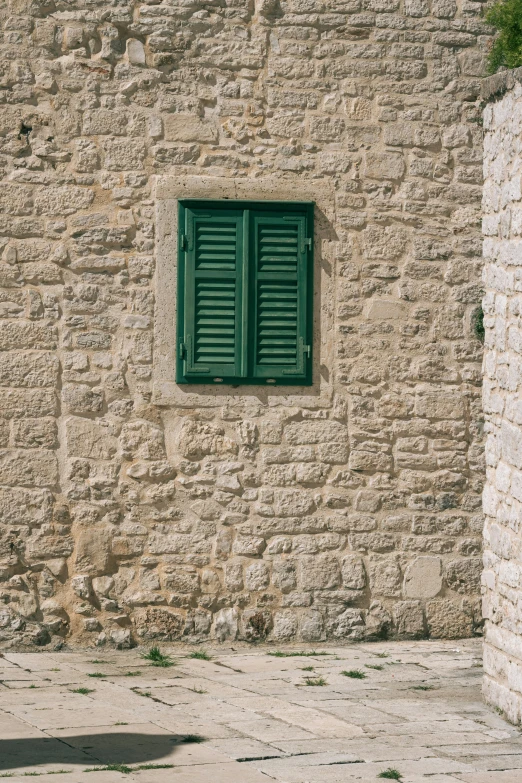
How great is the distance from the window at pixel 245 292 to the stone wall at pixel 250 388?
113 millimetres

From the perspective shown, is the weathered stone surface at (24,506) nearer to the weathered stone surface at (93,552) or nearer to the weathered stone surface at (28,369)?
the weathered stone surface at (93,552)

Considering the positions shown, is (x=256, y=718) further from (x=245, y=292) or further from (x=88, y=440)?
(x=245, y=292)

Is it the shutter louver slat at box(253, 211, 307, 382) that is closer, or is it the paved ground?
the paved ground

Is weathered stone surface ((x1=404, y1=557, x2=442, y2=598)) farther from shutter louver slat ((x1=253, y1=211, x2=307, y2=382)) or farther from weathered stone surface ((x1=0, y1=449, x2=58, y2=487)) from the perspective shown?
weathered stone surface ((x1=0, y1=449, x2=58, y2=487))

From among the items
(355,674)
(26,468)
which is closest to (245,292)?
(26,468)

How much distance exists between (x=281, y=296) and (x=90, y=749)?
334 centimetres

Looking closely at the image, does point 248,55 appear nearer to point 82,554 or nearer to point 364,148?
point 364,148

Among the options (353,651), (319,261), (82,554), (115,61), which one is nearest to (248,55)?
(115,61)

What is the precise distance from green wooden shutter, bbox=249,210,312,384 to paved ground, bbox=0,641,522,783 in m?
1.77

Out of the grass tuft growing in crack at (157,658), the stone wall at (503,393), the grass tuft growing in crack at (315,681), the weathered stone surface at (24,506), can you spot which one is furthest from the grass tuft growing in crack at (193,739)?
the weathered stone surface at (24,506)

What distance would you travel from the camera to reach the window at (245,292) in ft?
23.8

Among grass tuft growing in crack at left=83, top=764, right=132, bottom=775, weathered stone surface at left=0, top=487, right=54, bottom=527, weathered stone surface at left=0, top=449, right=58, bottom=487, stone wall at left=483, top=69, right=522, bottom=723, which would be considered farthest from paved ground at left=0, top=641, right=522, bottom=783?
weathered stone surface at left=0, top=449, right=58, bottom=487

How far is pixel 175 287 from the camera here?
727 centimetres

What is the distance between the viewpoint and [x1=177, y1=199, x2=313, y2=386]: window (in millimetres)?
7262
